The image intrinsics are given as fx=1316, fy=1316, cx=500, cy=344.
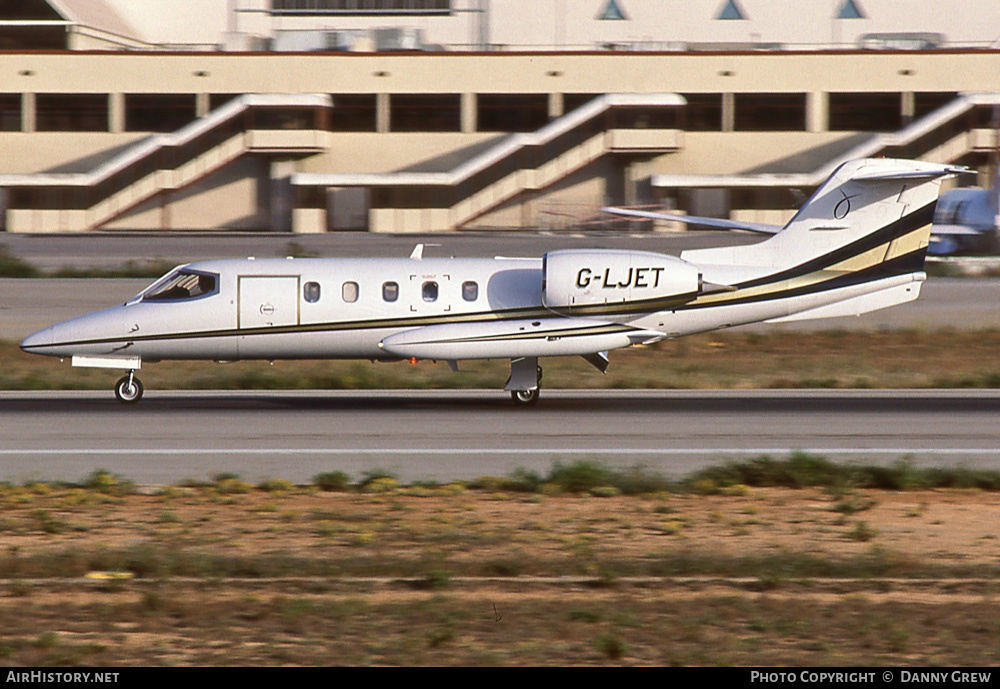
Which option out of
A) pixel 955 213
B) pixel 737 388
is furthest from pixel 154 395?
pixel 955 213

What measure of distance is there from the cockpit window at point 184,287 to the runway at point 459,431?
2016 millimetres

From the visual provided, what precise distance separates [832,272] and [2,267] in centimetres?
2990

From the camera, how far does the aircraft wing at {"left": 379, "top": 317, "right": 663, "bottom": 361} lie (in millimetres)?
22672

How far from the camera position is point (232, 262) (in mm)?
23359

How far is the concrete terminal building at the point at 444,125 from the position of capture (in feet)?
222

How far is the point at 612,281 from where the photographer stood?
23.0 metres

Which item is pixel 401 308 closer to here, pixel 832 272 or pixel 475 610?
pixel 832 272

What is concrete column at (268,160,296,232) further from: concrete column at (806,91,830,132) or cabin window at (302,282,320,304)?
cabin window at (302,282,320,304)

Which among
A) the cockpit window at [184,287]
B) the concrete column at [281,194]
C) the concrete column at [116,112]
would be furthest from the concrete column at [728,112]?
the cockpit window at [184,287]

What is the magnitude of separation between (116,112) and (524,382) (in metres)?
51.6

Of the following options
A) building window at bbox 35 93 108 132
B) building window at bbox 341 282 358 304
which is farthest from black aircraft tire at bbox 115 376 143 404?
building window at bbox 35 93 108 132

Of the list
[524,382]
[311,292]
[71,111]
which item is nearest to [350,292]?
[311,292]

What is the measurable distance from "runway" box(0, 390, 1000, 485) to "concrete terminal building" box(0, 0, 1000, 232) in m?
42.1

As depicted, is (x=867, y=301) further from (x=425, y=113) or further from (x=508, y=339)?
(x=425, y=113)
